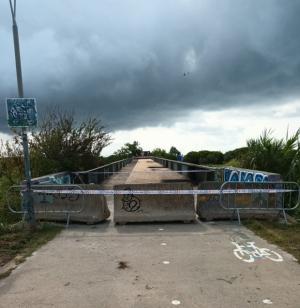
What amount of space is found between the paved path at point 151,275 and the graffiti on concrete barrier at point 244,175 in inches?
102

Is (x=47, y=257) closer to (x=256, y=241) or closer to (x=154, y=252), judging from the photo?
(x=154, y=252)

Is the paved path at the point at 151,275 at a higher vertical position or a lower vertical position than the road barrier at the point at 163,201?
lower

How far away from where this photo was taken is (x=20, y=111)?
8.17 meters

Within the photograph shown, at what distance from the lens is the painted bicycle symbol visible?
606cm

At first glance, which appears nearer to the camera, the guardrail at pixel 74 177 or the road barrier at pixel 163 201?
the road barrier at pixel 163 201

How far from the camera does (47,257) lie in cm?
631

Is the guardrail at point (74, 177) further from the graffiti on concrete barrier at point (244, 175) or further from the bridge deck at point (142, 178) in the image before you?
the graffiti on concrete barrier at point (244, 175)

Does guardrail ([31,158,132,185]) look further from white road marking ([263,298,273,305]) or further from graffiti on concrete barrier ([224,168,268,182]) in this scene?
white road marking ([263,298,273,305])

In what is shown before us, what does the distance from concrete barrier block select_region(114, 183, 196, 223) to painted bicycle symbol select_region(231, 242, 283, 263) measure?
7.30 feet

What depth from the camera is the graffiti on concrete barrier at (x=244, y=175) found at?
392 inches

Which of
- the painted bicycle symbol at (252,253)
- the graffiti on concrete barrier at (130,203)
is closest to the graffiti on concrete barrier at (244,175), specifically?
the painted bicycle symbol at (252,253)

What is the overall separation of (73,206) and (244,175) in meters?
5.40

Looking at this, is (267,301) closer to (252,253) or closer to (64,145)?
(252,253)

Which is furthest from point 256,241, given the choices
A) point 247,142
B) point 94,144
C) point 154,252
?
point 94,144
